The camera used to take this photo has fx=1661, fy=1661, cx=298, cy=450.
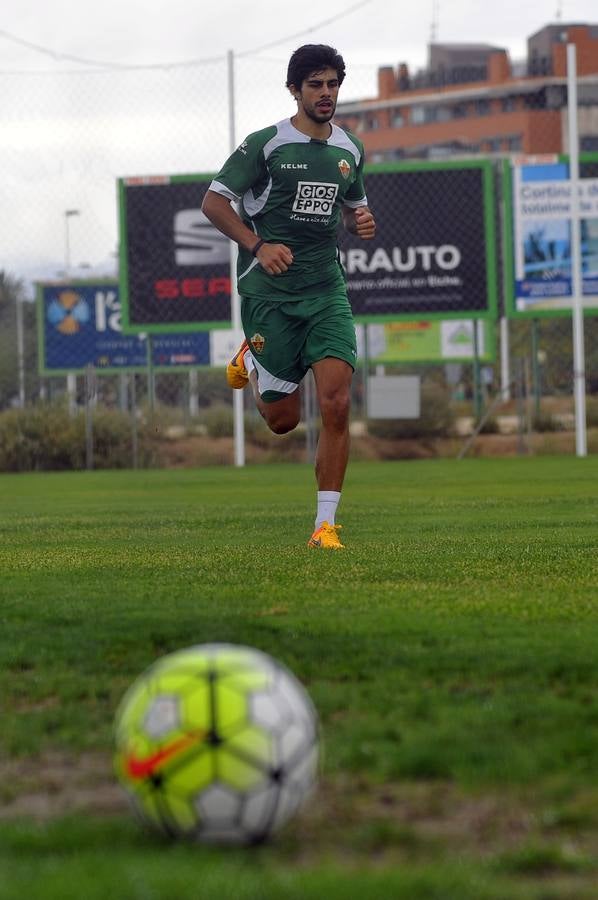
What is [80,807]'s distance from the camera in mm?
3303

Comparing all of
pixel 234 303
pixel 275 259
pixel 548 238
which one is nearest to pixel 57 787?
pixel 275 259

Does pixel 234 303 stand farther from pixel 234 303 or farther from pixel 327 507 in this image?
pixel 327 507

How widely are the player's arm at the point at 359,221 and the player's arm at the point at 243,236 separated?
1.68 feet

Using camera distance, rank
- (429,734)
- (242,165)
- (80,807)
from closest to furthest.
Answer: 1. (80,807)
2. (429,734)
3. (242,165)

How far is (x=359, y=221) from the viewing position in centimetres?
888

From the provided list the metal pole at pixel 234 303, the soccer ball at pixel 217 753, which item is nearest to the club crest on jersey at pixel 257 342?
the soccer ball at pixel 217 753

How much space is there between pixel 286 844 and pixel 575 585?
3492 mm

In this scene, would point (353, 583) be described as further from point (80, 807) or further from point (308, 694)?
point (80, 807)

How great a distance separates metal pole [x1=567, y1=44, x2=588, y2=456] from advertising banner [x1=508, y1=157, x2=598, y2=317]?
326 millimetres

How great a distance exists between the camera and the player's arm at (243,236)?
848 centimetres

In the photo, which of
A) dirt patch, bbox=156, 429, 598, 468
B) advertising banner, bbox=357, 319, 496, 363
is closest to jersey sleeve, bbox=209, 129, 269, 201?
dirt patch, bbox=156, 429, 598, 468

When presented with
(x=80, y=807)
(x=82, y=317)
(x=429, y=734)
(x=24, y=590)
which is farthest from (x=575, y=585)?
(x=82, y=317)

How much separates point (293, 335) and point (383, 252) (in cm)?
1807

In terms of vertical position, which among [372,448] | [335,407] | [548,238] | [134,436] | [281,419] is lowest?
[372,448]
